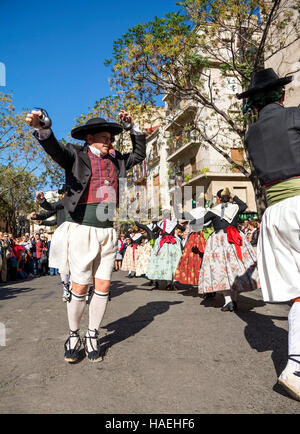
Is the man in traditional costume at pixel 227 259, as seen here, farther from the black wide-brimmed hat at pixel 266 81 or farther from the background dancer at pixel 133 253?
the background dancer at pixel 133 253

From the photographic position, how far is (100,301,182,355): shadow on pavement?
4051mm

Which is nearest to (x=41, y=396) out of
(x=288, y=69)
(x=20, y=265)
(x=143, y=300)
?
(x=143, y=300)

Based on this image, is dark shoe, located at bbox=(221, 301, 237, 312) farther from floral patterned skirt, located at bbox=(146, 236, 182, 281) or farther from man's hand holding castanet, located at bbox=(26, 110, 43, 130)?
man's hand holding castanet, located at bbox=(26, 110, 43, 130)

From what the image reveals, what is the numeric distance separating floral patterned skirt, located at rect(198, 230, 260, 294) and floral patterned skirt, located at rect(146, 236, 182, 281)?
300 cm

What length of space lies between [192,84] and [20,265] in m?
10.8

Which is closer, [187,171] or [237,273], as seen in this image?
[237,273]

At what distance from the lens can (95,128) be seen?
3672mm

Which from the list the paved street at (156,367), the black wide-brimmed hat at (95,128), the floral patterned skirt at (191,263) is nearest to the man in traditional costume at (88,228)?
the black wide-brimmed hat at (95,128)

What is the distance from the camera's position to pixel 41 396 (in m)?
2.47

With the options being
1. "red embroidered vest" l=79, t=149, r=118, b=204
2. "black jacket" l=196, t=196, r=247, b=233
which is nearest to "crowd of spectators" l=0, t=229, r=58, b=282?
"black jacket" l=196, t=196, r=247, b=233

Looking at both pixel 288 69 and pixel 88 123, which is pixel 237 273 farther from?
pixel 288 69

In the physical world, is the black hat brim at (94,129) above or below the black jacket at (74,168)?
above

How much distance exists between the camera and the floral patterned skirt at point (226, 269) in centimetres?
579

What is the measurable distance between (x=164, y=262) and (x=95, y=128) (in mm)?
6193
